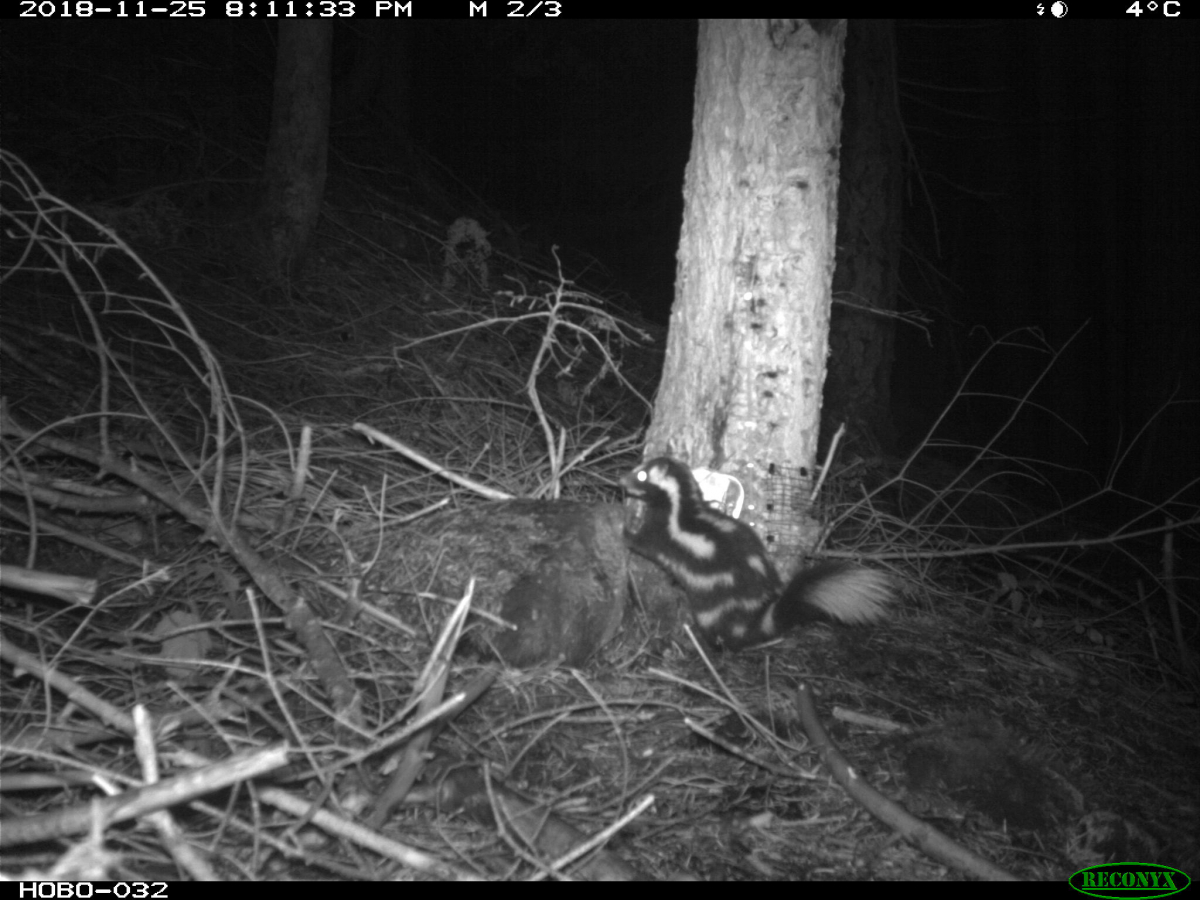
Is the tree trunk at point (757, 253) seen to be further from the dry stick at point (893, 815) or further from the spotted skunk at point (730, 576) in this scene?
the dry stick at point (893, 815)

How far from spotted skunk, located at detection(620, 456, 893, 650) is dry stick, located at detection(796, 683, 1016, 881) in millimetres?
569

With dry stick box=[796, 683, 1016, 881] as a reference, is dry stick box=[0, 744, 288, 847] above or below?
above

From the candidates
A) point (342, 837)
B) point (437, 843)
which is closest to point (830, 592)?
point (437, 843)

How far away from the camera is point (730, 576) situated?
4340 millimetres

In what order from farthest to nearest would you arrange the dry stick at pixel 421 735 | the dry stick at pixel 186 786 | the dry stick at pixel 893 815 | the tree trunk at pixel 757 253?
the tree trunk at pixel 757 253 → the dry stick at pixel 893 815 → the dry stick at pixel 421 735 → the dry stick at pixel 186 786

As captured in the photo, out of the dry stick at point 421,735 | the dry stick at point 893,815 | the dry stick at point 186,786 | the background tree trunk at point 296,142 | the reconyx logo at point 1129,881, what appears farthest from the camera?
the background tree trunk at point 296,142

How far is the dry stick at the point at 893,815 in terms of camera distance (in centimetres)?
313

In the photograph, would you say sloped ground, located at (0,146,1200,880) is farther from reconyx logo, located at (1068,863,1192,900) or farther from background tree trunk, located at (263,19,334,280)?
background tree trunk, located at (263,19,334,280)

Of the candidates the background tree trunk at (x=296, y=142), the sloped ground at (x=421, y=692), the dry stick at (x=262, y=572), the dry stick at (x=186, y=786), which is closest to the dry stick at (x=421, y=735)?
the sloped ground at (x=421, y=692)

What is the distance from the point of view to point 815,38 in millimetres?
4168

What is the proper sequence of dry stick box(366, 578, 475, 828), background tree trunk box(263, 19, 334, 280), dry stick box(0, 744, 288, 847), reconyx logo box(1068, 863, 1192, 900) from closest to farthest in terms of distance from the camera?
dry stick box(0, 744, 288, 847), dry stick box(366, 578, 475, 828), reconyx logo box(1068, 863, 1192, 900), background tree trunk box(263, 19, 334, 280)

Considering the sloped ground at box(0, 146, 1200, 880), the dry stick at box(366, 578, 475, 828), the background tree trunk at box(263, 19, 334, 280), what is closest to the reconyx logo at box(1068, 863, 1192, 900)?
the sloped ground at box(0, 146, 1200, 880)

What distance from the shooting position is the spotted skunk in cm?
421

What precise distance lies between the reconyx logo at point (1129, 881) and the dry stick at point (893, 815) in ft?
1.19
